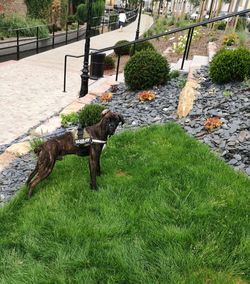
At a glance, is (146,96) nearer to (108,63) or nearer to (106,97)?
(106,97)

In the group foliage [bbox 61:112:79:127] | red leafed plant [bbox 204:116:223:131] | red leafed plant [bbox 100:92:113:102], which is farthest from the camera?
red leafed plant [bbox 100:92:113:102]

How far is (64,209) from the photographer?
3873 mm

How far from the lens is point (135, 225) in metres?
3.60

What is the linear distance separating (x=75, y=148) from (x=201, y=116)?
2703 mm

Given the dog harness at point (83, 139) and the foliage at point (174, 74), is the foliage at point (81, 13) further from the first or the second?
the dog harness at point (83, 139)

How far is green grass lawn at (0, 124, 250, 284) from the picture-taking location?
304 centimetres

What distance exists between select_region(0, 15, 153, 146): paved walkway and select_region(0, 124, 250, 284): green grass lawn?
3.27 m

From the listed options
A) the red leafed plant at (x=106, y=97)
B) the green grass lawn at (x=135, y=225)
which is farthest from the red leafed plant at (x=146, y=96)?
the green grass lawn at (x=135, y=225)

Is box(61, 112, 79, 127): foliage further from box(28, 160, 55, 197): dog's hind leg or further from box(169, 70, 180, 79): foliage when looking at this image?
box(28, 160, 55, 197): dog's hind leg

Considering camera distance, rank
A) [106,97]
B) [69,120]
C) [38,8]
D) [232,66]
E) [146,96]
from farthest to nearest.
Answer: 1. [38,8]
2. [106,97]
3. [146,96]
4. [69,120]
5. [232,66]

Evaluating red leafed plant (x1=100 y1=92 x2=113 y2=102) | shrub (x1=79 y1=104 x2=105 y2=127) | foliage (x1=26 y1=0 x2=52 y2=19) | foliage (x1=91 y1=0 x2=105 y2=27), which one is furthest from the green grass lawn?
foliage (x1=91 y1=0 x2=105 y2=27)

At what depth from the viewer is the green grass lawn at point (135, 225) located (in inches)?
120

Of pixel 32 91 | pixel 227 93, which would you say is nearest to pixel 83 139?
pixel 227 93

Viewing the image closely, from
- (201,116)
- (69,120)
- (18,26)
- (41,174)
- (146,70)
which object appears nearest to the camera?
(41,174)
